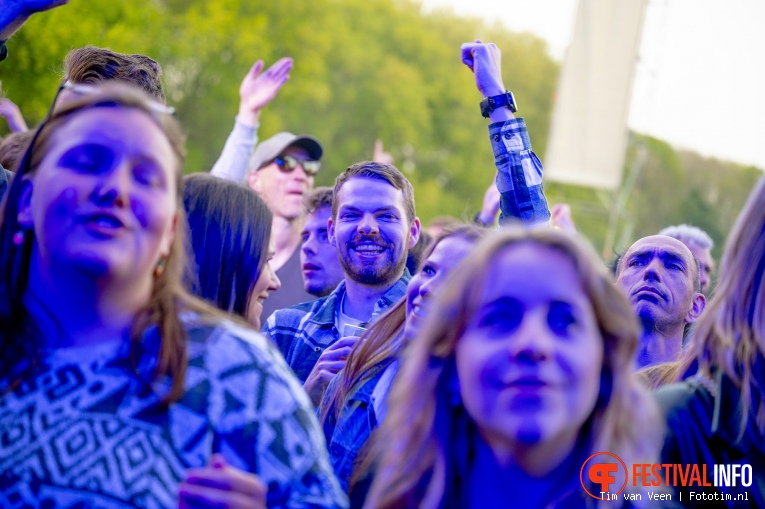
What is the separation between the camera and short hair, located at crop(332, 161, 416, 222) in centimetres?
489

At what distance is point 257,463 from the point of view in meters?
2.08

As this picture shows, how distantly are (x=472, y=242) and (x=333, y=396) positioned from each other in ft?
2.59

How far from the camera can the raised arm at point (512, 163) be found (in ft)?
13.9

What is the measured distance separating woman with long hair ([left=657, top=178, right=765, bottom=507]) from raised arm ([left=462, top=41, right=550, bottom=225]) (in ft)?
5.04

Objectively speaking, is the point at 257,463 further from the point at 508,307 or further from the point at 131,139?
the point at 131,139

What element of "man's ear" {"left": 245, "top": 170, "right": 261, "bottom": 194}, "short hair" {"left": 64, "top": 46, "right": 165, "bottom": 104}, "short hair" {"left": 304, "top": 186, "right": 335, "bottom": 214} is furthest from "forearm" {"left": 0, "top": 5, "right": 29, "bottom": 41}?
"man's ear" {"left": 245, "top": 170, "right": 261, "bottom": 194}

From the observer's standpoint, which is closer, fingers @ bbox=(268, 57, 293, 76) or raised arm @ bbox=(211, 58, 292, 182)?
raised arm @ bbox=(211, 58, 292, 182)

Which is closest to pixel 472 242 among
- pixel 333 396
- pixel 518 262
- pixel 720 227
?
pixel 333 396

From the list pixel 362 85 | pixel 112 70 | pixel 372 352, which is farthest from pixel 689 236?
pixel 362 85

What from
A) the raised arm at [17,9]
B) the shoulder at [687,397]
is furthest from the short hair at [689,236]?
the raised arm at [17,9]

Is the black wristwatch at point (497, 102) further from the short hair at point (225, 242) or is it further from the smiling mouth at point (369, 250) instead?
the short hair at point (225, 242)

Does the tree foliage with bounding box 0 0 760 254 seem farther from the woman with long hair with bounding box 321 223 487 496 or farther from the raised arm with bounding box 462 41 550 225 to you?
the woman with long hair with bounding box 321 223 487 496

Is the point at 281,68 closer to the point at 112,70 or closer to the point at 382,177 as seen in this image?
the point at 382,177

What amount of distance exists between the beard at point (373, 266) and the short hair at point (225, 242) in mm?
1331
